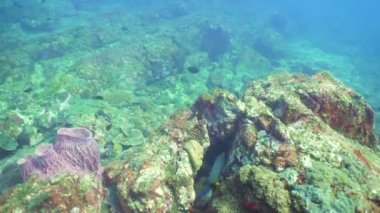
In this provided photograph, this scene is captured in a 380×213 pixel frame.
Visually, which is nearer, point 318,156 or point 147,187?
point 318,156

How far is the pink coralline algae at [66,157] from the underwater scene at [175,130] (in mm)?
22

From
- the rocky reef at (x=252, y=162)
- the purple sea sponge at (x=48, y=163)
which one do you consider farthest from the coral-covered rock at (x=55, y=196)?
the purple sea sponge at (x=48, y=163)

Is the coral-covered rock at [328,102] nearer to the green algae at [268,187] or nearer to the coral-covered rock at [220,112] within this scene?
the coral-covered rock at [220,112]

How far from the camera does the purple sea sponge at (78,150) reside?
6535 mm

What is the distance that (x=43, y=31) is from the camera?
25.6 m

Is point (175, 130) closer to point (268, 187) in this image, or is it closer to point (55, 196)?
point (55, 196)

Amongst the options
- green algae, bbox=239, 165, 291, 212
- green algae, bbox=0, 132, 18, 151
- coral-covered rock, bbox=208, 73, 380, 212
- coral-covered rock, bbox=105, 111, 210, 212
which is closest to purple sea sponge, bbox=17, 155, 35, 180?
coral-covered rock, bbox=105, 111, 210, 212

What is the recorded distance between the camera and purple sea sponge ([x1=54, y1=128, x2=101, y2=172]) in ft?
21.4

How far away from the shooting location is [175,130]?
274 inches

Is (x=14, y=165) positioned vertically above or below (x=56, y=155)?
below

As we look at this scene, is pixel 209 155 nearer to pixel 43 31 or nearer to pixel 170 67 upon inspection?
pixel 170 67

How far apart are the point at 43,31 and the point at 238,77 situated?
53.0 ft

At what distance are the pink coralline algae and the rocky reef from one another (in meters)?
0.62

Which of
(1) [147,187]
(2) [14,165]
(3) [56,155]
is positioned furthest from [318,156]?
(2) [14,165]
